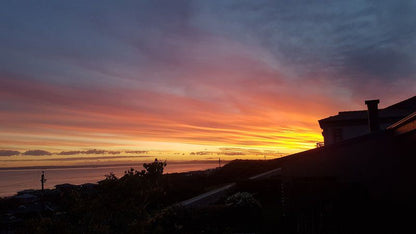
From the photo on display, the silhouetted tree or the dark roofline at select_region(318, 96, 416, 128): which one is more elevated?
the dark roofline at select_region(318, 96, 416, 128)

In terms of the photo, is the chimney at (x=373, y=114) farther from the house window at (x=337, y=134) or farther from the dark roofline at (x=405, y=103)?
the dark roofline at (x=405, y=103)

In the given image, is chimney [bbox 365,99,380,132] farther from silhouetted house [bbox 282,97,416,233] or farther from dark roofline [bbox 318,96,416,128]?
dark roofline [bbox 318,96,416,128]

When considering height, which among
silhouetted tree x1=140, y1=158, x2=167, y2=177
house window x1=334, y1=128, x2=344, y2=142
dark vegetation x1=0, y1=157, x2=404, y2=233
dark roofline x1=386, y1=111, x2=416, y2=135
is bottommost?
dark vegetation x1=0, y1=157, x2=404, y2=233

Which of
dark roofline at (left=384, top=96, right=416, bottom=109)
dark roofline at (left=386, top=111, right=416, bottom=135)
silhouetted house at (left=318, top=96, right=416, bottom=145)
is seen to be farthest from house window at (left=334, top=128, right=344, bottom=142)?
dark roofline at (left=386, top=111, right=416, bottom=135)

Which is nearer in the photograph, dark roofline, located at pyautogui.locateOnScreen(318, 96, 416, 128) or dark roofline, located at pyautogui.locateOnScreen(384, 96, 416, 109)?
dark roofline, located at pyautogui.locateOnScreen(318, 96, 416, 128)

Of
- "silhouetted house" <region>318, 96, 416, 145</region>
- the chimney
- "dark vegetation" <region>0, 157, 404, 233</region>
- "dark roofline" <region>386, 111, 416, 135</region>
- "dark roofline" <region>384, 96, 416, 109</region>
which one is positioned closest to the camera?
"dark vegetation" <region>0, 157, 404, 233</region>

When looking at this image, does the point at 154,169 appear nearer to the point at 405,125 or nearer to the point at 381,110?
the point at 405,125

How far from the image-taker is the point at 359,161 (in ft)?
47.3

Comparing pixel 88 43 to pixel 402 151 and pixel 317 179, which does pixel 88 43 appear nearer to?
pixel 317 179

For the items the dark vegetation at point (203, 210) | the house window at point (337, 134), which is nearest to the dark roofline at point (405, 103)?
the house window at point (337, 134)

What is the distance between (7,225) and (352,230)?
23189mm

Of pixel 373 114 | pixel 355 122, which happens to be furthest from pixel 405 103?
pixel 373 114

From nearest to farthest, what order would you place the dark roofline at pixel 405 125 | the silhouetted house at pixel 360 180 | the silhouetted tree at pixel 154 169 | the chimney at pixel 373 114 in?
the silhouetted tree at pixel 154 169 → the dark roofline at pixel 405 125 → the silhouetted house at pixel 360 180 → the chimney at pixel 373 114

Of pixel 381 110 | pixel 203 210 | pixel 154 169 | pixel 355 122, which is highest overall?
pixel 381 110
